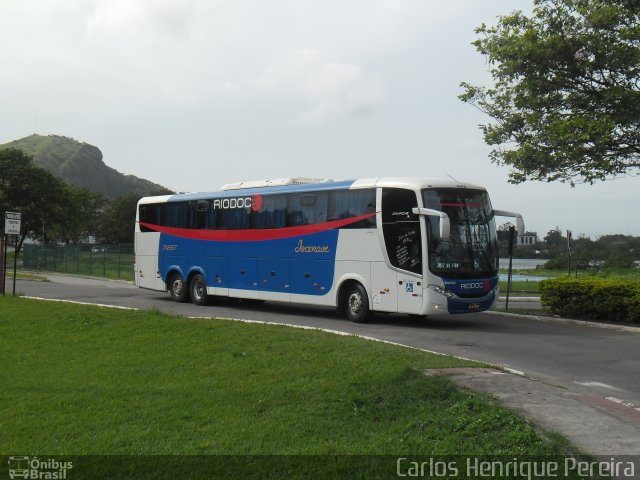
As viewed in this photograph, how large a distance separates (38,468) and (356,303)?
11.0 meters

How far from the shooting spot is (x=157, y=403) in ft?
24.8

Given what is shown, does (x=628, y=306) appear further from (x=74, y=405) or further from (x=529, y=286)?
(x=529, y=286)

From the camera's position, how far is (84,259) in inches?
1704

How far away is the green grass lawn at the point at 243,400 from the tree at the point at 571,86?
24.8 feet

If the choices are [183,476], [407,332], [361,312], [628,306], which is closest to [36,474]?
[183,476]

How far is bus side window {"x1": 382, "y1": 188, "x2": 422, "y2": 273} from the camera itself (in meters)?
14.9

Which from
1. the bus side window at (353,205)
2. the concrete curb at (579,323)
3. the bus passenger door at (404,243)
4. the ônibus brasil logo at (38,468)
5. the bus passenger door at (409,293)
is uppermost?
the bus side window at (353,205)

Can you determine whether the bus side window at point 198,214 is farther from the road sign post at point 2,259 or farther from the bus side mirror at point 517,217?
the bus side mirror at point 517,217

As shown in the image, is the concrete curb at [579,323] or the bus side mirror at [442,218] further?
the concrete curb at [579,323]

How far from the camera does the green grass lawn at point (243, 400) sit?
Result: 5.95 m

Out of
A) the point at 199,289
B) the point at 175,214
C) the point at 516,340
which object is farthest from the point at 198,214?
the point at 516,340

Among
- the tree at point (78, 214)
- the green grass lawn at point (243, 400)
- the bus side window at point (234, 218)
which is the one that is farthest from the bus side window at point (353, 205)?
the tree at point (78, 214)

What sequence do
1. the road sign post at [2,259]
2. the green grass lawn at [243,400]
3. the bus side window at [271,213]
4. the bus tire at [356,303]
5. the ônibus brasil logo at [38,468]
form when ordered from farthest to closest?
the road sign post at [2,259] → the bus side window at [271,213] → the bus tire at [356,303] → the green grass lawn at [243,400] → the ônibus brasil logo at [38,468]

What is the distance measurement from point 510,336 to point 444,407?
25.3 ft
